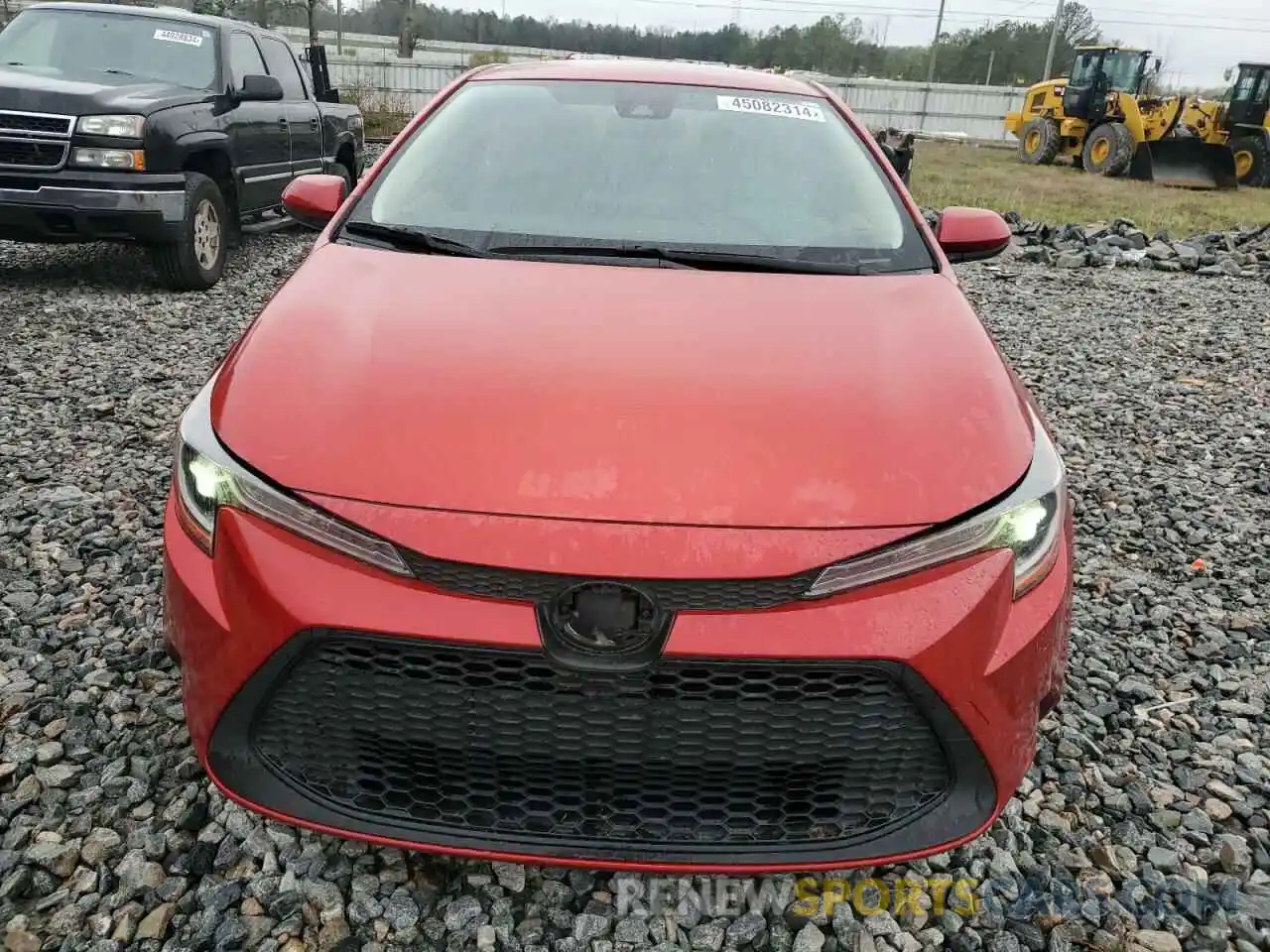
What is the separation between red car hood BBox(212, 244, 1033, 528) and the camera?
1.57 meters

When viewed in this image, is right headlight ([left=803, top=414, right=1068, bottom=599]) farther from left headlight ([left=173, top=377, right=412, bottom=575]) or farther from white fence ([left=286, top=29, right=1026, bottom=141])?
white fence ([left=286, top=29, right=1026, bottom=141])

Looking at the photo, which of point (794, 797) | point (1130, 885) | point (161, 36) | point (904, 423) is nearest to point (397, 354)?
point (904, 423)

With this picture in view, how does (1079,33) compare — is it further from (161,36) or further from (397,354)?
(397,354)

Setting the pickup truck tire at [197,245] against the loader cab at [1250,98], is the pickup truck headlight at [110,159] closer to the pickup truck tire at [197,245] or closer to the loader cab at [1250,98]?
A: the pickup truck tire at [197,245]

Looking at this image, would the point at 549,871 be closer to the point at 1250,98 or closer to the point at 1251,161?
the point at 1251,161

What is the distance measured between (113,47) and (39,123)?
1.41 meters

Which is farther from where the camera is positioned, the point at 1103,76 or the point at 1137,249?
the point at 1103,76

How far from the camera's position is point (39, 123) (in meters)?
5.49

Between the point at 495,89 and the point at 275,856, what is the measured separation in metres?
2.36

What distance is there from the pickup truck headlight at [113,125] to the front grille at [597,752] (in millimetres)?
5250

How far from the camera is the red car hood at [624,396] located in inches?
61.8

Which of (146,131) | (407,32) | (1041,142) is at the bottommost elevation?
(1041,142)

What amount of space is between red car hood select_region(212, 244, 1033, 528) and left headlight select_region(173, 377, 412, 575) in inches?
1.5

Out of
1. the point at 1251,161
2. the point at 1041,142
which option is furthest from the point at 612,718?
the point at 1041,142
